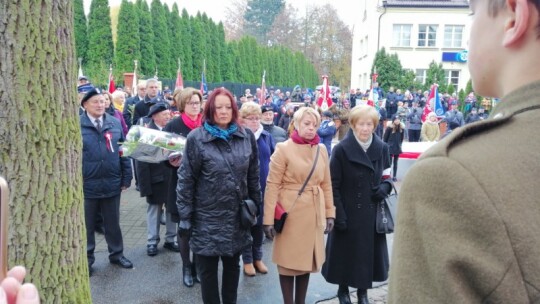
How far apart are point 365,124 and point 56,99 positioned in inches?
106

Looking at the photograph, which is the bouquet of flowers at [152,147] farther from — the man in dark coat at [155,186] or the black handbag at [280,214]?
the black handbag at [280,214]

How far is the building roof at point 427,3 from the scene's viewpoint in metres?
36.9

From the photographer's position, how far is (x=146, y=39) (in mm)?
22625

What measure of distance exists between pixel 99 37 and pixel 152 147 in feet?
60.6

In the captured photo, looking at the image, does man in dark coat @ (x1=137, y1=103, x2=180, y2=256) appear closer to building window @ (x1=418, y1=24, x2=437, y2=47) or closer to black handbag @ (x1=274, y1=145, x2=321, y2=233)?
black handbag @ (x1=274, y1=145, x2=321, y2=233)

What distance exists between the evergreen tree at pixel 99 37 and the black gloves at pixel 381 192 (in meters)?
19.6

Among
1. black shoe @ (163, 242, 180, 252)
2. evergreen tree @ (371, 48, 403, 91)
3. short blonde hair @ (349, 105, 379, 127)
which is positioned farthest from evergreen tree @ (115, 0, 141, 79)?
evergreen tree @ (371, 48, 403, 91)

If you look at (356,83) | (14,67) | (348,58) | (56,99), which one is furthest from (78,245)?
(348,58)

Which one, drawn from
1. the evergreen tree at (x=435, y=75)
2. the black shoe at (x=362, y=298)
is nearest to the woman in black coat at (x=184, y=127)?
the black shoe at (x=362, y=298)

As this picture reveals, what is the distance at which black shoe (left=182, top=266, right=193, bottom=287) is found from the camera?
16.0 ft

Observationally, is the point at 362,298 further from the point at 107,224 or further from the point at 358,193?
the point at 107,224

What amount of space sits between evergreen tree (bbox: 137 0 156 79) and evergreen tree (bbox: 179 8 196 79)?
3.15 m

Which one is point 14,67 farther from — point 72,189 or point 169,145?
point 169,145

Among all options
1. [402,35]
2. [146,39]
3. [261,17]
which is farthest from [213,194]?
[261,17]
